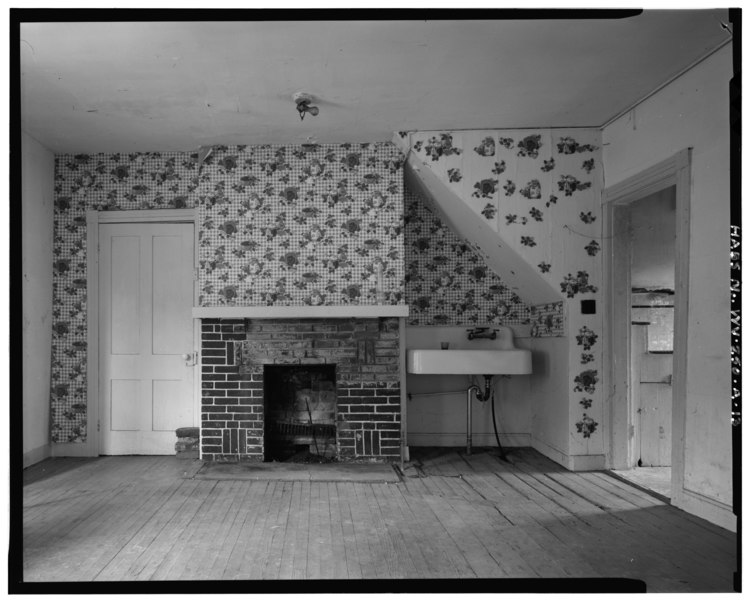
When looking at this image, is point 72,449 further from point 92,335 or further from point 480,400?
point 480,400

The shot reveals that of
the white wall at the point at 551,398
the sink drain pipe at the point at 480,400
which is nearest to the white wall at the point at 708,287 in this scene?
the white wall at the point at 551,398

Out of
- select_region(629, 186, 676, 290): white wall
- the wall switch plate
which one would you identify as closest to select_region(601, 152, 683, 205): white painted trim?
select_region(629, 186, 676, 290): white wall

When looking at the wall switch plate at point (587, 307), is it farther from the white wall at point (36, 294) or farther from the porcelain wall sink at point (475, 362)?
the white wall at point (36, 294)

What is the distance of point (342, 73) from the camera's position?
11.6 ft

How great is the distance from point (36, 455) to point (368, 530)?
298cm

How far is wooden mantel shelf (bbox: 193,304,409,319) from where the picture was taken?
4.53 meters

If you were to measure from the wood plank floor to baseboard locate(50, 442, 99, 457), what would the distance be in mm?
533

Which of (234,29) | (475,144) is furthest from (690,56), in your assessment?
(234,29)

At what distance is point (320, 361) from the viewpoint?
4680 millimetres

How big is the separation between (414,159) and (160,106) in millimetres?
1814

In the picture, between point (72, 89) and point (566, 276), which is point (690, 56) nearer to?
point (566, 276)

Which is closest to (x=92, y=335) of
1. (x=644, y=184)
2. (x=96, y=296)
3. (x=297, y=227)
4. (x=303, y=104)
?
(x=96, y=296)

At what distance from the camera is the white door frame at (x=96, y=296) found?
497 cm

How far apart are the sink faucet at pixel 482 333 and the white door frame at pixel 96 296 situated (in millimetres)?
2210
